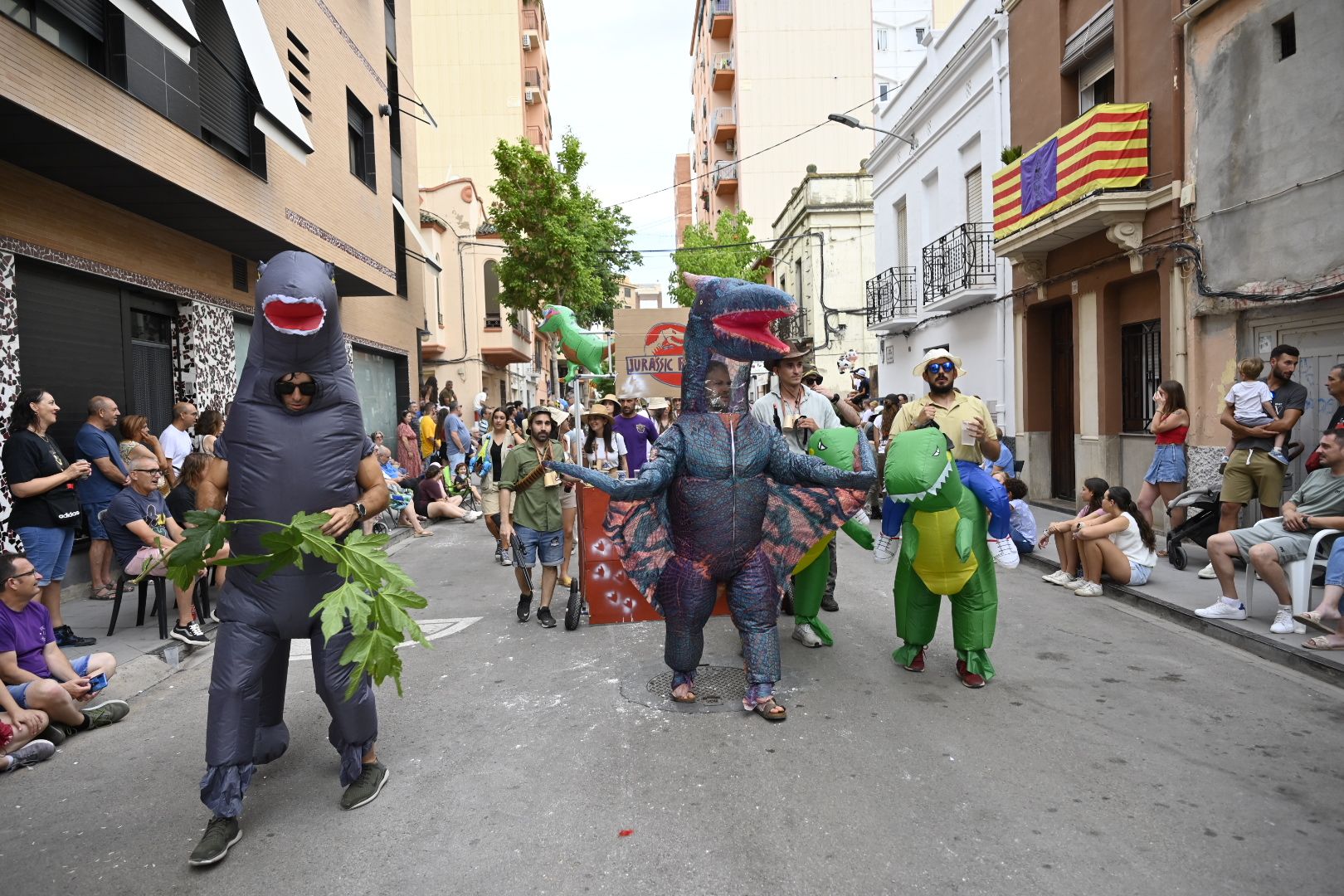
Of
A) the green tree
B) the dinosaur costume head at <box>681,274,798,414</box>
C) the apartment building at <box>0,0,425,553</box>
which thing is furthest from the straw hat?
the green tree

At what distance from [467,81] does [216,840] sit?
3556cm

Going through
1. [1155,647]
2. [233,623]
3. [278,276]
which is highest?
[278,276]

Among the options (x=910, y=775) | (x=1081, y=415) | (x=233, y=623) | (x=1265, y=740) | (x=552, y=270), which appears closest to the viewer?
(x=233, y=623)

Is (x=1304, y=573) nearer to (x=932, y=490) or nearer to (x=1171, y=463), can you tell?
(x=932, y=490)

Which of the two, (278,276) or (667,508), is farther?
(667,508)

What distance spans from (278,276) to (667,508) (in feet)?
7.33

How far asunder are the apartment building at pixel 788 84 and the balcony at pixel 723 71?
41 mm

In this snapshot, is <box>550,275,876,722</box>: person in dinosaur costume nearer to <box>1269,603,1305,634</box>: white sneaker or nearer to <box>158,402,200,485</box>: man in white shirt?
<box>1269,603,1305,634</box>: white sneaker

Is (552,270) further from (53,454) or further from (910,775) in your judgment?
(910,775)

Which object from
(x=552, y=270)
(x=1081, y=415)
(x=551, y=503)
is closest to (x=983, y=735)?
(x=551, y=503)

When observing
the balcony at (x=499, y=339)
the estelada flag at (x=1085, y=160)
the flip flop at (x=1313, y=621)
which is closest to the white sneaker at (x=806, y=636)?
the flip flop at (x=1313, y=621)

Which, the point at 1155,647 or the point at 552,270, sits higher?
the point at 552,270

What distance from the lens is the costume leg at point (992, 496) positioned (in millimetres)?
4719

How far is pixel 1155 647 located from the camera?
5598 millimetres
